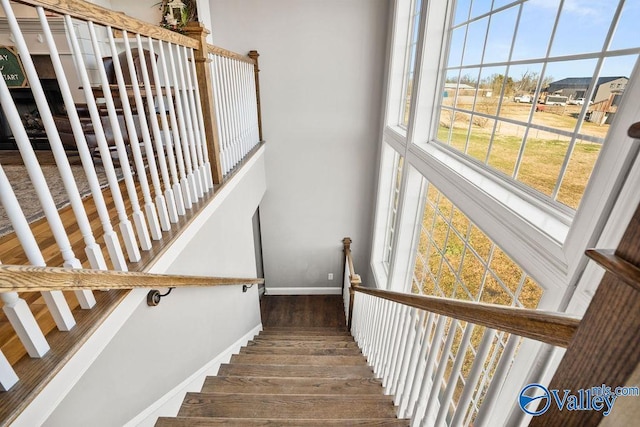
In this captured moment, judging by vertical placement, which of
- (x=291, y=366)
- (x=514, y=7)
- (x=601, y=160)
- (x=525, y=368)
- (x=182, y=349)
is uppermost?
(x=514, y=7)

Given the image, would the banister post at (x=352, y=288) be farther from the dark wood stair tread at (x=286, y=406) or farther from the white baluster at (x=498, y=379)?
the white baluster at (x=498, y=379)

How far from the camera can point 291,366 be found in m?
2.57

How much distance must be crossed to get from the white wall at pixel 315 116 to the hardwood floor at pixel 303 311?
0.47 metres

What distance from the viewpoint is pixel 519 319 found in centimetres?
72

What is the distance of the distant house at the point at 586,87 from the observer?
3.49 feet

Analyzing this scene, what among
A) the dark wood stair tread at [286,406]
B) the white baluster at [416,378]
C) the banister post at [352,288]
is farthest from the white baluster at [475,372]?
the banister post at [352,288]

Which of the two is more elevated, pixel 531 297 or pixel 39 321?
pixel 39 321

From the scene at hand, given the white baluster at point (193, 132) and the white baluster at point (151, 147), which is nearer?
the white baluster at point (151, 147)

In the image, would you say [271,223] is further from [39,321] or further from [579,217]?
[579,217]

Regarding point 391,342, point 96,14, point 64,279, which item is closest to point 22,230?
point 64,279

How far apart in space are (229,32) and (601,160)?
13.7 feet

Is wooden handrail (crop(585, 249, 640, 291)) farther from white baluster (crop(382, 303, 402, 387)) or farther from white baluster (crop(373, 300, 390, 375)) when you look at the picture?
white baluster (crop(373, 300, 390, 375))

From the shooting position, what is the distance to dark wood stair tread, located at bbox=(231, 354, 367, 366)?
2713 millimetres

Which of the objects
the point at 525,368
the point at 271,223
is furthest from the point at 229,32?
the point at 525,368
